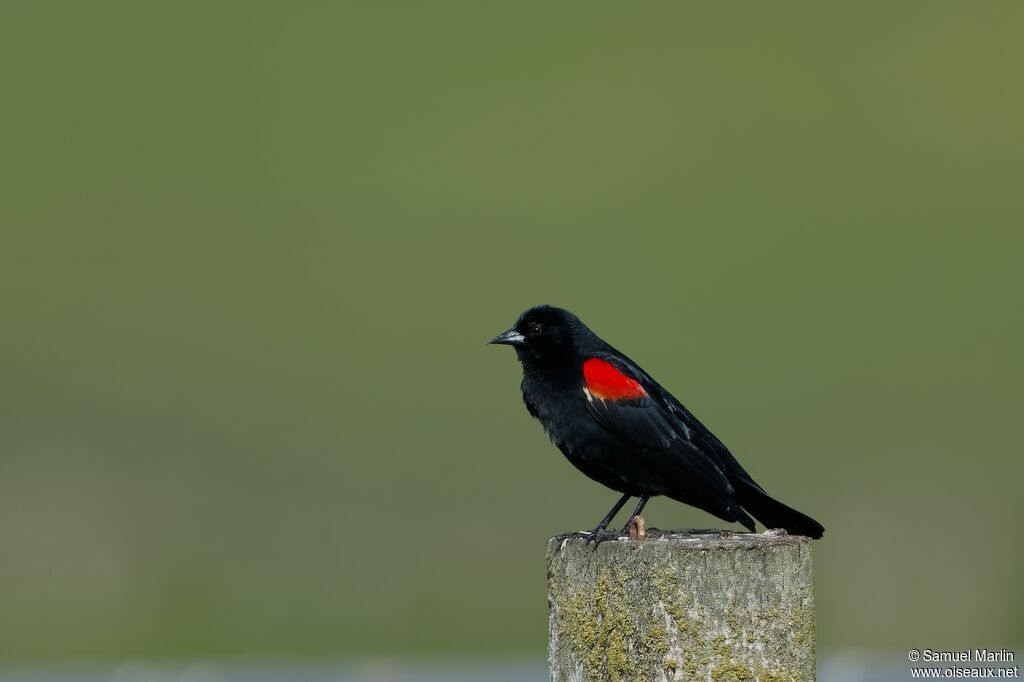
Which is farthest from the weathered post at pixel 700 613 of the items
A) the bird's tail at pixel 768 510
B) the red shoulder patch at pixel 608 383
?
the red shoulder patch at pixel 608 383

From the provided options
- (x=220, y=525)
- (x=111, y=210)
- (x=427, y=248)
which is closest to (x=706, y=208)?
(x=427, y=248)

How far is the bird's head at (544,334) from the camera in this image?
229 inches

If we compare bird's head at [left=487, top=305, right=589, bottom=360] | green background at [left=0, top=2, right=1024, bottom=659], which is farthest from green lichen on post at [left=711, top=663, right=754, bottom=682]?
green background at [left=0, top=2, right=1024, bottom=659]

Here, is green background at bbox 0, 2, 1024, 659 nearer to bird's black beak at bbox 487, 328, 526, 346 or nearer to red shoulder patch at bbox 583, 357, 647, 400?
bird's black beak at bbox 487, 328, 526, 346

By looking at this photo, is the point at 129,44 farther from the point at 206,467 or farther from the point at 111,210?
the point at 206,467

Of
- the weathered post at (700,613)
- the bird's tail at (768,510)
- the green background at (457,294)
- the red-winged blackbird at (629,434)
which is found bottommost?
the weathered post at (700,613)

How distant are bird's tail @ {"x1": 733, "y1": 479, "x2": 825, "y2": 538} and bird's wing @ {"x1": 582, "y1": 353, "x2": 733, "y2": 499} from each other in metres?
0.08

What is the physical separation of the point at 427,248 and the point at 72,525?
11.0 m

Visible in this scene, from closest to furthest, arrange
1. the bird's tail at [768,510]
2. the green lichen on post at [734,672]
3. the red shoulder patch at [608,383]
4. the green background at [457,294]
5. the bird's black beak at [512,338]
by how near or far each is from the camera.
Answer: the green lichen on post at [734,672] < the bird's tail at [768,510] < the red shoulder patch at [608,383] < the bird's black beak at [512,338] < the green background at [457,294]

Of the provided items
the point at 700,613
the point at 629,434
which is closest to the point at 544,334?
the point at 629,434

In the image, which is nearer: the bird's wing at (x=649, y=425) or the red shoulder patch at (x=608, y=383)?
the bird's wing at (x=649, y=425)

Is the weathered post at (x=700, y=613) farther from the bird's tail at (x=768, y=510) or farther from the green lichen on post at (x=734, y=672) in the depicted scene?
the bird's tail at (x=768, y=510)

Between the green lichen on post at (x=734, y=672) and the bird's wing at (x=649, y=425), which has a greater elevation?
the bird's wing at (x=649, y=425)

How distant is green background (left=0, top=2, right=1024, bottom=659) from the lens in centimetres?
1059
